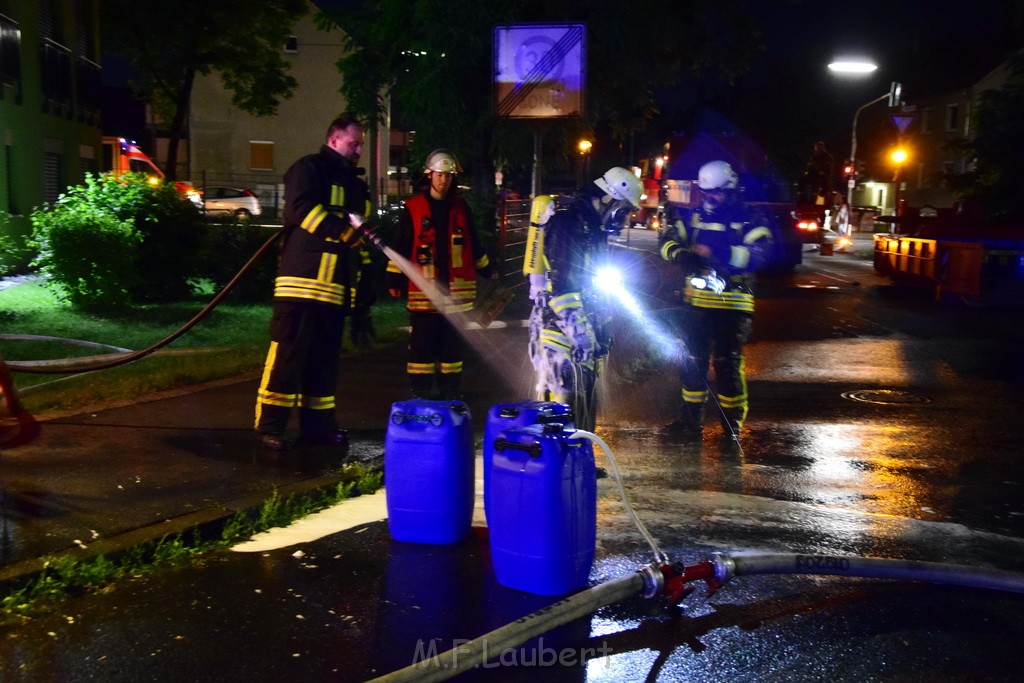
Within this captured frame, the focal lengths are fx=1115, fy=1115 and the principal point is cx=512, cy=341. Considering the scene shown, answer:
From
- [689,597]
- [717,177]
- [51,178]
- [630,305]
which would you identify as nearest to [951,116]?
[51,178]

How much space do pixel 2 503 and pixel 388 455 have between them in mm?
2109

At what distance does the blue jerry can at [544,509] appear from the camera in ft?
16.2

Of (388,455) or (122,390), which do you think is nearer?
(388,455)

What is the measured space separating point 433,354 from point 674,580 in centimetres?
426

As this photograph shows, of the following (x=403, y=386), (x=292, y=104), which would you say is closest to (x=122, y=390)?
(x=403, y=386)

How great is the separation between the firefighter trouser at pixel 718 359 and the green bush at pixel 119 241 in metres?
7.58

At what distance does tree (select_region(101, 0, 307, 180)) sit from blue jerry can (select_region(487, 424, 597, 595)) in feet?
112

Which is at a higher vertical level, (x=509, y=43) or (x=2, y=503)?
(x=509, y=43)

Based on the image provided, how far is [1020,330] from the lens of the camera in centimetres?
1539

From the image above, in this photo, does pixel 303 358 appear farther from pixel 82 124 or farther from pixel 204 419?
pixel 82 124

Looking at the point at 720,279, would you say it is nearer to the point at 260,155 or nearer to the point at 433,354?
the point at 433,354

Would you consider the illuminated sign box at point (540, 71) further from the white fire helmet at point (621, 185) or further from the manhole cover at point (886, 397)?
the white fire helmet at point (621, 185)

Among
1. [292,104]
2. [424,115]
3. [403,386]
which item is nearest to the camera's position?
[403,386]

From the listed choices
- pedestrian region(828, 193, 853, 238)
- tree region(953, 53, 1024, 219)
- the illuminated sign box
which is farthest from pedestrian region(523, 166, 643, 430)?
pedestrian region(828, 193, 853, 238)
